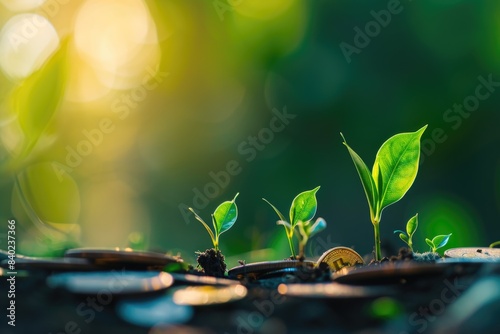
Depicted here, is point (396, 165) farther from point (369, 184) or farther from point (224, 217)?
point (224, 217)

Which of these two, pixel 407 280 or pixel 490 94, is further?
pixel 490 94

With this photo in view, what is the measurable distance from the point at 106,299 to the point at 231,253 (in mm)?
524

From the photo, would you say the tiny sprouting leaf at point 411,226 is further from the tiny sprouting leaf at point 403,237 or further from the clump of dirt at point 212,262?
the clump of dirt at point 212,262

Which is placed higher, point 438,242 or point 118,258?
point 118,258

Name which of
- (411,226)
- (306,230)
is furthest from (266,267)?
(411,226)

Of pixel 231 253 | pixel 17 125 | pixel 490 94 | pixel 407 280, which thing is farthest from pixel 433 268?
pixel 490 94

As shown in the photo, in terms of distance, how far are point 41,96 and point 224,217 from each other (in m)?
0.19

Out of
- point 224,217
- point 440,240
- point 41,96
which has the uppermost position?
point 41,96

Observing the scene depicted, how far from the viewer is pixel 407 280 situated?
30cm

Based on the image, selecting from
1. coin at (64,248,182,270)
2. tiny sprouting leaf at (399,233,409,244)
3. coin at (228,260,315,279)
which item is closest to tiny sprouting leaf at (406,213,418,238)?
tiny sprouting leaf at (399,233,409,244)

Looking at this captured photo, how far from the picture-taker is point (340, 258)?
1.41 feet

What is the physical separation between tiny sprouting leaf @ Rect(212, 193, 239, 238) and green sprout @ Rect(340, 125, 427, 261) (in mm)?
128

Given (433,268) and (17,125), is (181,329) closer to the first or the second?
(433,268)

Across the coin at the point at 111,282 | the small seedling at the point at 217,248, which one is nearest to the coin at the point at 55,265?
the coin at the point at 111,282
